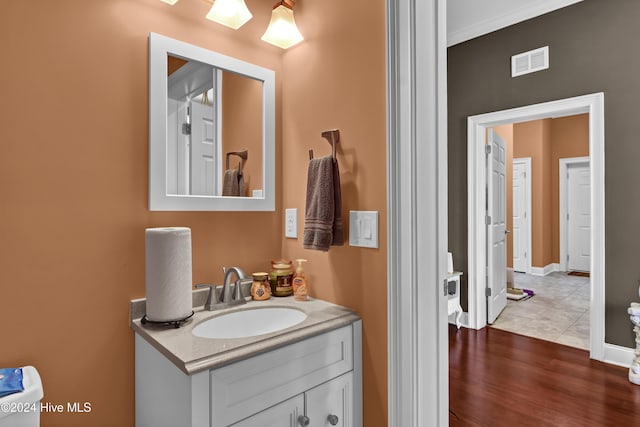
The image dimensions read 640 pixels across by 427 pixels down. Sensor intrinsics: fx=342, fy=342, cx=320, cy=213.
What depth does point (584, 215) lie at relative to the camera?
6109 mm

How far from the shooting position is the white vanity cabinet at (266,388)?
0.91 metres

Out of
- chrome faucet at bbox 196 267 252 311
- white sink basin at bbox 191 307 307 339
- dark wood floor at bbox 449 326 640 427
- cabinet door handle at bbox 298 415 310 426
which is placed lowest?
dark wood floor at bbox 449 326 640 427

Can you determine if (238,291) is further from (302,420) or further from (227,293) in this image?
(302,420)

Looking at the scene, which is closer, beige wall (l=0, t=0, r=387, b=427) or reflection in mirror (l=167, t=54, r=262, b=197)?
beige wall (l=0, t=0, r=387, b=427)

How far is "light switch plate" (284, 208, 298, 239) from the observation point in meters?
1.61

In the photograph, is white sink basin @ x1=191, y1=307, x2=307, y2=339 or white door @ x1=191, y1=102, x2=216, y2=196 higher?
white door @ x1=191, y1=102, x2=216, y2=196

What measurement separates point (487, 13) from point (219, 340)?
3569 mm

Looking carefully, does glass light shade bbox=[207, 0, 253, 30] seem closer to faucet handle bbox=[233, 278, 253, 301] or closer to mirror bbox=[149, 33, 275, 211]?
mirror bbox=[149, 33, 275, 211]

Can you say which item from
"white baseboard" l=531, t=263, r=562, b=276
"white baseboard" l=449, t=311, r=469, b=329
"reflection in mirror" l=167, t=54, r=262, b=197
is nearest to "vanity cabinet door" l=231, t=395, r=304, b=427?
"reflection in mirror" l=167, t=54, r=262, b=197

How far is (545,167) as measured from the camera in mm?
6160

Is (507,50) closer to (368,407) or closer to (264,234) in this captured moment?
(264,234)

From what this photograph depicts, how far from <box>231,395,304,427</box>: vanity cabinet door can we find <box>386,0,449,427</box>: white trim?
0.33 m

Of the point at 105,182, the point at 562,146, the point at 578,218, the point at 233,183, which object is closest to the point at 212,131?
the point at 233,183

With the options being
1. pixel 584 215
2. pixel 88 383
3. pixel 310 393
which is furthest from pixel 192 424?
pixel 584 215
